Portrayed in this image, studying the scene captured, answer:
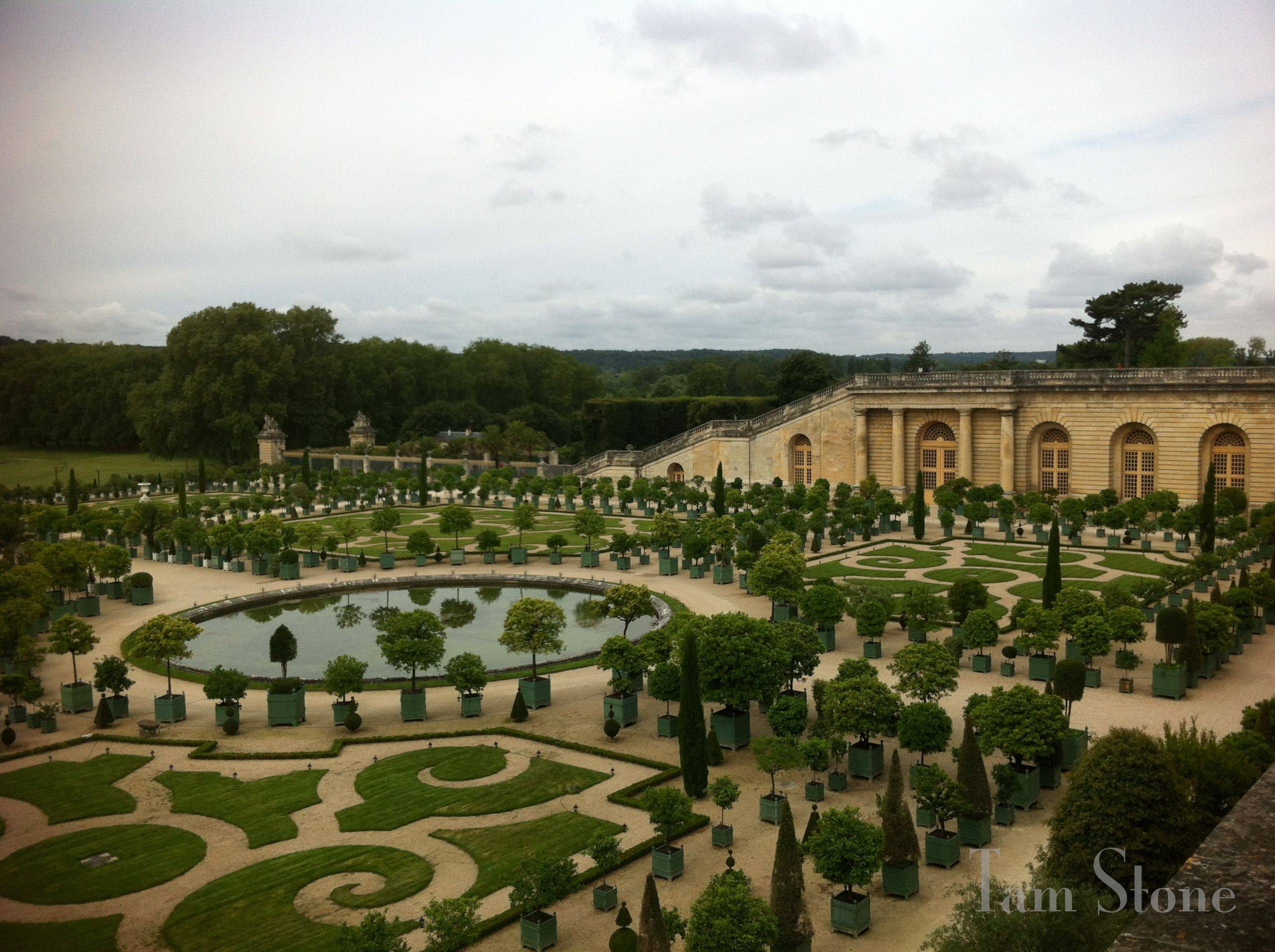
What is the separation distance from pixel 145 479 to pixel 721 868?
7622 cm

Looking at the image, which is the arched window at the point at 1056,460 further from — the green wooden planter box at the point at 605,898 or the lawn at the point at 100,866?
the lawn at the point at 100,866

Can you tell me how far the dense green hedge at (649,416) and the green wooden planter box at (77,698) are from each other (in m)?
58.3

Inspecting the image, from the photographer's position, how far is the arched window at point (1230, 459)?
56000 millimetres

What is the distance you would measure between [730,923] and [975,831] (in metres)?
7.23

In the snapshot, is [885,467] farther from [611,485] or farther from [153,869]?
[153,869]

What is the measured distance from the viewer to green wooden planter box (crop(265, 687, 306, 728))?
27.0 m

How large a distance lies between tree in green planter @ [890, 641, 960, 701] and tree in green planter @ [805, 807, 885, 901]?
7.39 m

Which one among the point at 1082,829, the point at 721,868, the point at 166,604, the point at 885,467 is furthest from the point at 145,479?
the point at 1082,829

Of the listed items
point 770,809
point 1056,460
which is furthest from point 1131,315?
point 770,809

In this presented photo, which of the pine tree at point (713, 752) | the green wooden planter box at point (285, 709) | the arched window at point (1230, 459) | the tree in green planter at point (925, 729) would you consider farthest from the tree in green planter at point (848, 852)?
the arched window at point (1230, 459)

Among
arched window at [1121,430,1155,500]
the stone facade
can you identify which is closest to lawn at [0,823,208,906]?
the stone facade

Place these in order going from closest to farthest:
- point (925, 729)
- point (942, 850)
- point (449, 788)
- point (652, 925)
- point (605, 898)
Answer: point (652, 925), point (605, 898), point (942, 850), point (925, 729), point (449, 788)

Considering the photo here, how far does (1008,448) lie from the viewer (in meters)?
62.1

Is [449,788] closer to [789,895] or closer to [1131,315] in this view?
[789,895]
